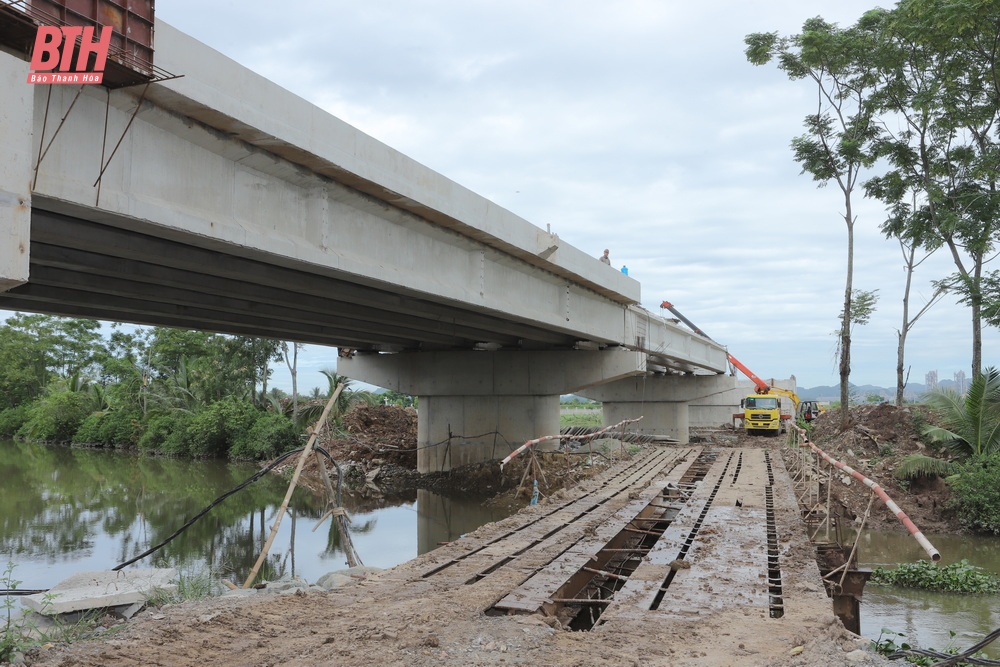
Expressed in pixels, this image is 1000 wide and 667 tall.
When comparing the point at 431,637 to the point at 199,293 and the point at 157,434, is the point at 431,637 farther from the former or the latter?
the point at 157,434

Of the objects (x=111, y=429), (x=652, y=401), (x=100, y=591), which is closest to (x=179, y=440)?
(x=111, y=429)

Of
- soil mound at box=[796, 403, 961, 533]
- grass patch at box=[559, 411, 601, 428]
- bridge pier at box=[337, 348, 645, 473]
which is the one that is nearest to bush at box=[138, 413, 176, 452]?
bridge pier at box=[337, 348, 645, 473]

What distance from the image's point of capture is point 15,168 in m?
6.09

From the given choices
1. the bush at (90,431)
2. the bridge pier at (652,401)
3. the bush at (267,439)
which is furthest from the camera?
the bush at (90,431)

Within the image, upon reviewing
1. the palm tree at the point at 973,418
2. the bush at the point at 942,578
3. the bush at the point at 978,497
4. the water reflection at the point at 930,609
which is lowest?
the water reflection at the point at 930,609

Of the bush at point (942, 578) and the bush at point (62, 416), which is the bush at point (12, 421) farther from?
the bush at point (942, 578)

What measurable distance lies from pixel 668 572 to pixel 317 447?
13.5ft

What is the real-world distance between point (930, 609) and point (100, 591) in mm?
11199

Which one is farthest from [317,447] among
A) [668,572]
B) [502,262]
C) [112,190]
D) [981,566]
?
[981,566]

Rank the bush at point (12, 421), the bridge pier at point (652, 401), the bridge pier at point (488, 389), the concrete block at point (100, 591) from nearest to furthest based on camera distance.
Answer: the concrete block at point (100, 591), the bridge pier at point (488, 389), the bridge pier at point (652, 401), the bush at point (12, 421)

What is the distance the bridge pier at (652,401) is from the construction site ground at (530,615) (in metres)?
25.9

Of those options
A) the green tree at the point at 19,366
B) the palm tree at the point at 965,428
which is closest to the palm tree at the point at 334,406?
the palm tree at the point at 965,428

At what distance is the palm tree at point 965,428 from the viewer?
761 inches

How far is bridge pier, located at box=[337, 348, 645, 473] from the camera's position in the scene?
2275cm
